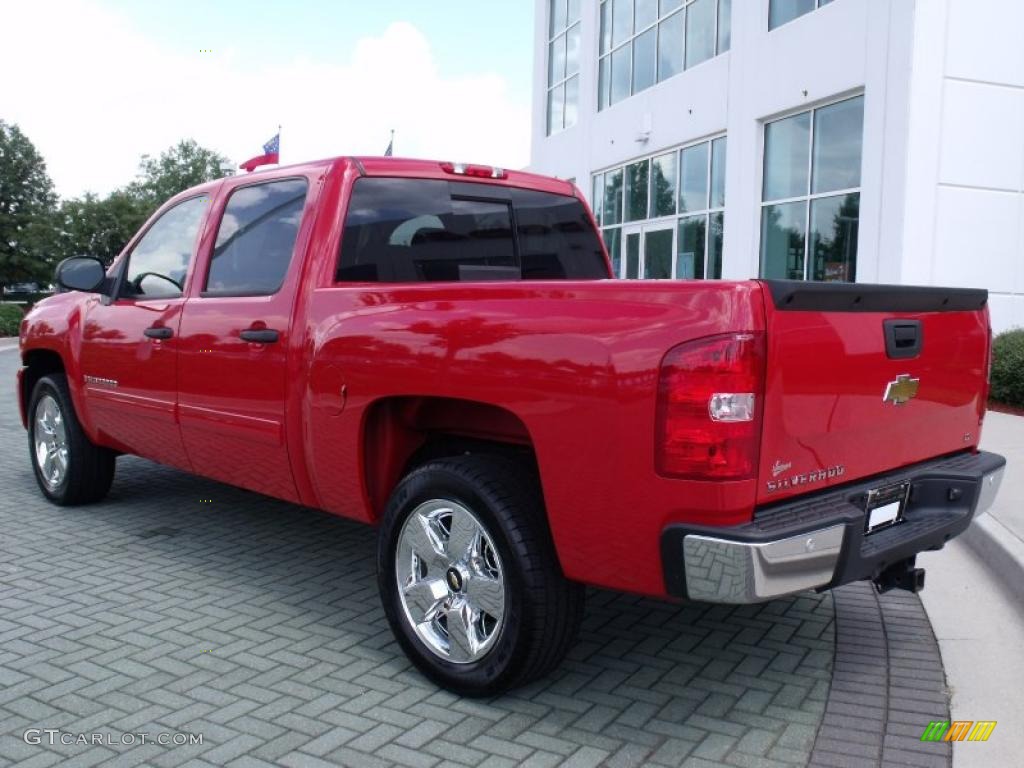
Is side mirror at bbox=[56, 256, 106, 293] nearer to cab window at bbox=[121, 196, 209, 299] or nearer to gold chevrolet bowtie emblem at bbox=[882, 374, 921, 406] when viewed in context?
cab window at bbox=[121, 196, 209, 299]

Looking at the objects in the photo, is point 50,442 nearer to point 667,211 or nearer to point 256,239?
point 256,239

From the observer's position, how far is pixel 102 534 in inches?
214

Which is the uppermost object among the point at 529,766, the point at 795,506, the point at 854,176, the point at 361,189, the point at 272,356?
the point at 854,176

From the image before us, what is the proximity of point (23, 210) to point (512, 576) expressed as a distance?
6606 cm

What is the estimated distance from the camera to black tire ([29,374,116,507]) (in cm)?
581

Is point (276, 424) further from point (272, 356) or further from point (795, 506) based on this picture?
point (795, 506)

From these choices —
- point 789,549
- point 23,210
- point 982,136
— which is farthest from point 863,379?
point 23,210

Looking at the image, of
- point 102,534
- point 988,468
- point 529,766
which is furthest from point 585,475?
point 102,534

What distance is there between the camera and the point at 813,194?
44.0 feet

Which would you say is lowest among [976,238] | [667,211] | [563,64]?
[976,238]

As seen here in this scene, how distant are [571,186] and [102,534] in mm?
3309

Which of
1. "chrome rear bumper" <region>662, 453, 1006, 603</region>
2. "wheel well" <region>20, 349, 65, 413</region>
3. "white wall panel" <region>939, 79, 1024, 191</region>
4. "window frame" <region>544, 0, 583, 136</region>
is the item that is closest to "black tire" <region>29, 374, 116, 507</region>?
"wheel well" <region>20, 349, 65, 413</region>

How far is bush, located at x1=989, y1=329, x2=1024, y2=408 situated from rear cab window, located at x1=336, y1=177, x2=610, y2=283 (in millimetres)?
7700

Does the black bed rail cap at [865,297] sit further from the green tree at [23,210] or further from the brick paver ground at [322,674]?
the green tree at [23,210]
